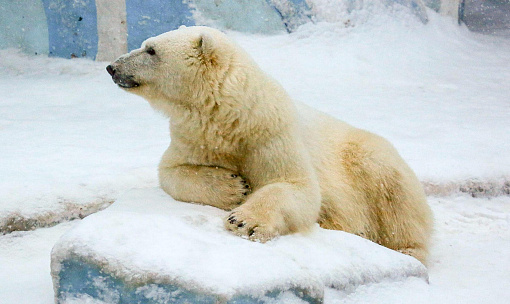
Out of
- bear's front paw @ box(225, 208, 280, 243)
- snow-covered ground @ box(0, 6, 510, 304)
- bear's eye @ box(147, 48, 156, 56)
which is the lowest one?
snow-covered ground @ box(0, 6, 510, 304)

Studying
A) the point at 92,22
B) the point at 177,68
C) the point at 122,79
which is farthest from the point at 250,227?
the point at 92,22

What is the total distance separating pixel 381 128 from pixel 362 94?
1822 millimetres

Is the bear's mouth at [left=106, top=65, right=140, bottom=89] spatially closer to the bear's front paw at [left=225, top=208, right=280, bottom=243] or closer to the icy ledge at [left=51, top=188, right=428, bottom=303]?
the icy ledge at [left=51, top=188, right=428, bottom=303]

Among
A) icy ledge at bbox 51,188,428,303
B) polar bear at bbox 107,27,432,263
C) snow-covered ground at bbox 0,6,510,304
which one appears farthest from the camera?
snow-covered ground at bbox 0,6,510,304

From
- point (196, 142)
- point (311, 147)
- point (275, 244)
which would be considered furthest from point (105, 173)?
point (275, 244)

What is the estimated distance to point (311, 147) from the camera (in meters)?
3.11

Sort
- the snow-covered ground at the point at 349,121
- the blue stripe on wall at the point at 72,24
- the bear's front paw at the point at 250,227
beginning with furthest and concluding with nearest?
the blue stripe on wall at the point at 72,24
the snow-covered ground at the point at 349,121
the bear's front paw at the point at 250,227

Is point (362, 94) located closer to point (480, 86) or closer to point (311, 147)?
point (480, 86)

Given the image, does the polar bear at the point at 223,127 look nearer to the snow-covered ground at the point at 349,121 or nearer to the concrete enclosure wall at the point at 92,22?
the snow-covered ground at the point at 349,121

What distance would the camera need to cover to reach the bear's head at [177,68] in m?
2.77

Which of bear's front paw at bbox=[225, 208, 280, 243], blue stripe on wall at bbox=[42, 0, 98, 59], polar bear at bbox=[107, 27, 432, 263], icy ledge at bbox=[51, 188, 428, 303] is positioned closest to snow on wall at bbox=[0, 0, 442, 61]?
blue stripe on wall at bbox=[42, 0, 98, 59]

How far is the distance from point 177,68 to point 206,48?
0.61 feet

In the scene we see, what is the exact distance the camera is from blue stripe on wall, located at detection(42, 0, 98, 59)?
775 centimetres

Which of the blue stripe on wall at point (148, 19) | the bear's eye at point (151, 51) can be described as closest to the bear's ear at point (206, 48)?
the bear's eye at point (151, 51)
